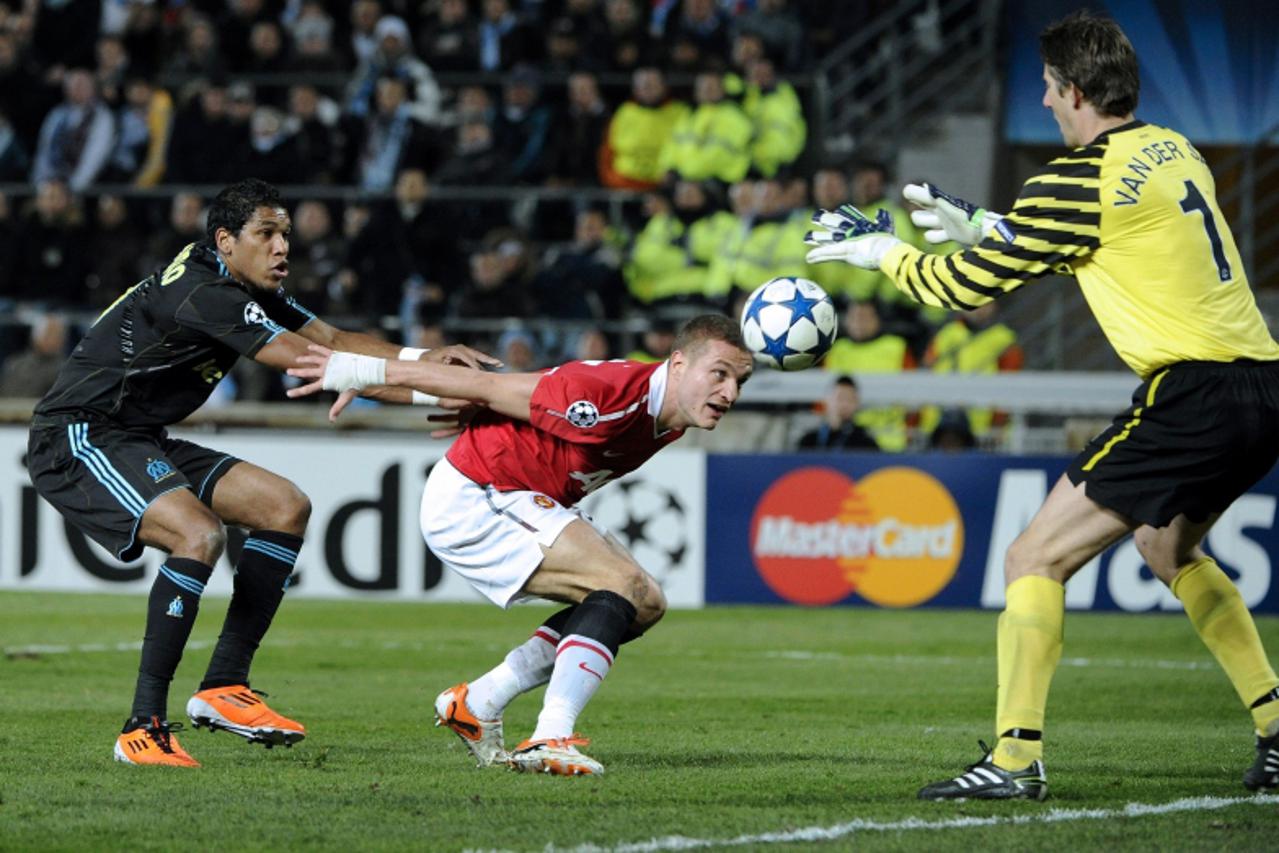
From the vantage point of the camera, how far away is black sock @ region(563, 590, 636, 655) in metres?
6.91

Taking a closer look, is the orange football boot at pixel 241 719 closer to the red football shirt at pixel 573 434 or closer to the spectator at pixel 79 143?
the red football shirt at pixel 573 434

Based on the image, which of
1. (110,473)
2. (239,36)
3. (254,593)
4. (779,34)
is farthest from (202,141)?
(254,593)

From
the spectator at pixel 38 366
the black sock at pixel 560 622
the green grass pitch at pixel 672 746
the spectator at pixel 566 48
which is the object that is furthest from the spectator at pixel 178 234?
the black sock at pixel 560 622

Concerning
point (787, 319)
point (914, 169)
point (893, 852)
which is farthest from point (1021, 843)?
point (914, 169)

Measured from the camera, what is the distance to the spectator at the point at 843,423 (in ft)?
48.6

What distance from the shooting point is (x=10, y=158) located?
20.6m

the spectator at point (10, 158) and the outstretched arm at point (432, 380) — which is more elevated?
the spectator at point (10, 158)

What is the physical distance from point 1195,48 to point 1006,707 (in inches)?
544

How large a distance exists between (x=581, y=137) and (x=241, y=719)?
12259 millimetres

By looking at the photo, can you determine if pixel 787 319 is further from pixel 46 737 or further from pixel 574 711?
pixel 46 737

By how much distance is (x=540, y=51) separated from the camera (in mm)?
20531

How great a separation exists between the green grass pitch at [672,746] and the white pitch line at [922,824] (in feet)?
0.05

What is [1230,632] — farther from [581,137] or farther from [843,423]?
[581,137]

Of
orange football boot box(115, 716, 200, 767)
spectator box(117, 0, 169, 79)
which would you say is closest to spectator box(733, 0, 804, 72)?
spectator box(117, 0, 169, 79)
